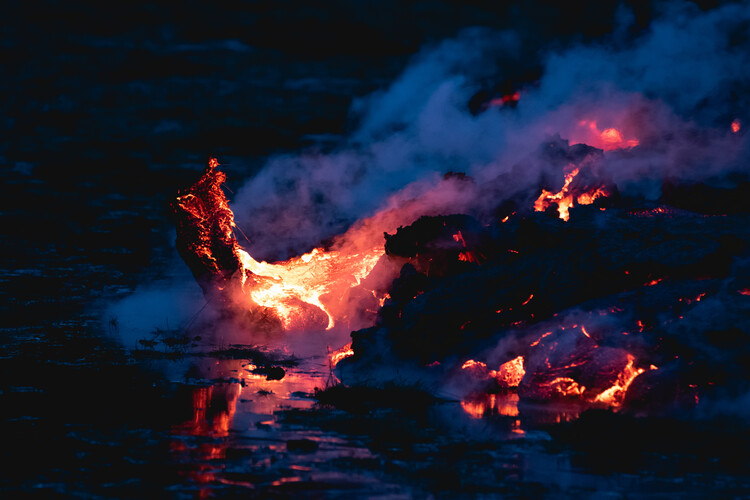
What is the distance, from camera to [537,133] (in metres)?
17.1

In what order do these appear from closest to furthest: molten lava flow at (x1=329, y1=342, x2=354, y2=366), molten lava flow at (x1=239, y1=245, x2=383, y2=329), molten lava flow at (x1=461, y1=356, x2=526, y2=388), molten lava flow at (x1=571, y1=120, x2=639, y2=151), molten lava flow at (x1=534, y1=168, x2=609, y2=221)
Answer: molten lava flow at (x1=461, y1=356, x2=526, y2=388) < molten lava flow at (x1=329, y1=342, x2=354, y2=366) < molten lava flow at (x1=534, y1=168, x2=609, y2=221) < molten lava flow at (x1=571, y1=120, x2=639, y2=151) < molten lava flow at (x1=239, y1=245, x2=383, y2=329)

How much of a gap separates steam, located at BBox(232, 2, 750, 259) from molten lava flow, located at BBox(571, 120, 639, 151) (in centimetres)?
7

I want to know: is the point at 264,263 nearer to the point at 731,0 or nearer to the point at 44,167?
the point at 731,0

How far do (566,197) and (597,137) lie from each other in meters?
1.64

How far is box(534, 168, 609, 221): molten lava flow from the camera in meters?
16.5

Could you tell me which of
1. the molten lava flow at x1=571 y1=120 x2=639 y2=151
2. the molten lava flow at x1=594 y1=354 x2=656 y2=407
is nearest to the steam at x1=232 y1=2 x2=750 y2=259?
the molten lava flow at x1=571 y1=120 x2=639 y2=151

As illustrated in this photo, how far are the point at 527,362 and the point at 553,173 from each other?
500 cm

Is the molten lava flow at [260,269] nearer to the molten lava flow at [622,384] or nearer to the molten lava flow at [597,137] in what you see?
the molten lava flow at [597,137]

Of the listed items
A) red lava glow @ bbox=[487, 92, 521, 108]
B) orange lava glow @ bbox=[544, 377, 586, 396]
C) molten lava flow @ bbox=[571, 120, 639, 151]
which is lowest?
orange lava glow @ bbox=[544, 377, 586, 396]

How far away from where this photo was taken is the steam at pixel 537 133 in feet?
53.5

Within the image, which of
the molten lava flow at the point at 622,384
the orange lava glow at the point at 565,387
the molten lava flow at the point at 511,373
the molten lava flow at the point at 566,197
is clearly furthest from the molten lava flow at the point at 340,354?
the molten lava flow at the point at 622,384

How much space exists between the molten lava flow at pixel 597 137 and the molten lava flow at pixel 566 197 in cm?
114

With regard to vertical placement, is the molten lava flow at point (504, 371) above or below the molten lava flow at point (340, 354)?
below

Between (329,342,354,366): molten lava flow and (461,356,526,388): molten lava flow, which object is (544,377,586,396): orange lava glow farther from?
(329,342,354,366): molten lava flow
